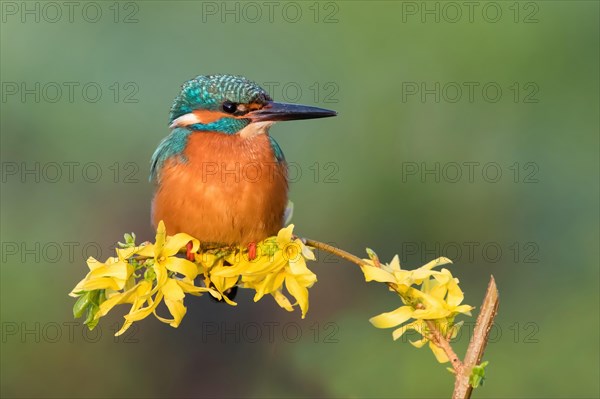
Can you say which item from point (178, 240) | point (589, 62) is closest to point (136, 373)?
point (178, 240)

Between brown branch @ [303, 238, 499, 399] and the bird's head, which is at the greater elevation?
the bird's head

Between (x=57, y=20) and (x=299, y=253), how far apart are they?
11.5 ft

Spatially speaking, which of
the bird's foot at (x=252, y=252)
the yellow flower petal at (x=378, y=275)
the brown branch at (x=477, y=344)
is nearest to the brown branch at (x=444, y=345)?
the brown branch at (x=477, y=344)

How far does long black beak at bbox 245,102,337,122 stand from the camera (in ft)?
7.20

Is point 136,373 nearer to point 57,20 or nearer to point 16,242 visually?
point 16,242

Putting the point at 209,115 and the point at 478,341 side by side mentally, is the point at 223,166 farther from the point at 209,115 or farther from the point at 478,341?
the point at 478,341

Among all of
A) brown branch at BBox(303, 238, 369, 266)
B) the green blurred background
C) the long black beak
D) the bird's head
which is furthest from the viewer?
the green blurred background

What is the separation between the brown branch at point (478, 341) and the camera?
1.42 metres

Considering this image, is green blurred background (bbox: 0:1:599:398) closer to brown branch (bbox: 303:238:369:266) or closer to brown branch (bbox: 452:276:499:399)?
brown branch (bbox: 303:238:369:266)

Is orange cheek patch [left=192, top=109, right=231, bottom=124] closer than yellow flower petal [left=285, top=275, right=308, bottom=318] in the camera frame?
No

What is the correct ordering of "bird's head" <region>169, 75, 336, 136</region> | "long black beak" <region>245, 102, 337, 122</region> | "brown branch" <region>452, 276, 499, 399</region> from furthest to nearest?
1. "bird's head" <region>169, 75, 336, 136</region>
2. "long black beak" <region>245, 102, 337, 122</region>
3. "brown branch" <region>452, 276, 499, 399</region>

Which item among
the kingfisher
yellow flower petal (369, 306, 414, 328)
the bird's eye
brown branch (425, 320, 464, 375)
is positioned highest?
the bird's eye

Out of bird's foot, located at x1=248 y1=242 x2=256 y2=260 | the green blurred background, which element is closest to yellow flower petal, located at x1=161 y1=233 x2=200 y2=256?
bird's foot, located at x1=248 y1=242 x2=256 y2=260

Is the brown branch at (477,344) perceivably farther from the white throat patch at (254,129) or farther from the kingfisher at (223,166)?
the white throat patch at (254,129)
